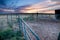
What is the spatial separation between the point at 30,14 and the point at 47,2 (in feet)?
0.96

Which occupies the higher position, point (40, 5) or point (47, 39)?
point (40, 5)

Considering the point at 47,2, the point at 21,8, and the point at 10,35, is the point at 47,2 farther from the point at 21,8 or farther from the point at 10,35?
the point at 10,35

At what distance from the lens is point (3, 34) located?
2.35 metres

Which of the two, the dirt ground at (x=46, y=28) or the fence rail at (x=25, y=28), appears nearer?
the fence rail at (x=25, y=28)

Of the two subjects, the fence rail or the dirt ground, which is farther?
the dirt ground

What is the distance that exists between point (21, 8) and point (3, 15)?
10.2 inches

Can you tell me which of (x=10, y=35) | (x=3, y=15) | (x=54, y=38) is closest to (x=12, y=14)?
(x=3, y=15)

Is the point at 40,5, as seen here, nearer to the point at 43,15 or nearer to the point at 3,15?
the point at 43,15

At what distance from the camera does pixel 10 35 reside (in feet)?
7.76

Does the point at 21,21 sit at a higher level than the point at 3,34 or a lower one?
higher

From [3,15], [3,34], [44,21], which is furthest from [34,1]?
[3,34]

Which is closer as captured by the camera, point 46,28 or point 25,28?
point 25,28

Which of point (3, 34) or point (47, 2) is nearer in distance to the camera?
point (3, 34)

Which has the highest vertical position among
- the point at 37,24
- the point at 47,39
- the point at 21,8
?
the point at 21,8
